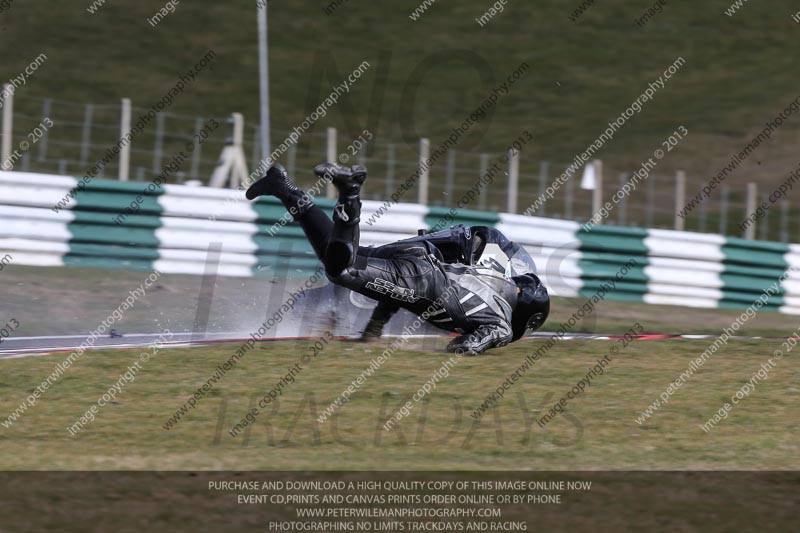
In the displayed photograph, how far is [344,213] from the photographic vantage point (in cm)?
894

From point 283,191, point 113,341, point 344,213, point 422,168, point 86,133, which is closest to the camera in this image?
point 344,213

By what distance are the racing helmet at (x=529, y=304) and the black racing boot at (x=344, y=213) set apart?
6.58 feet

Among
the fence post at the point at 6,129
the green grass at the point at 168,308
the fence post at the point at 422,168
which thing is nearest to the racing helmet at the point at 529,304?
the green grass at the point at 168,308

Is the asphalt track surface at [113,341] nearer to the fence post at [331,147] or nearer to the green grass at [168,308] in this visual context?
the green grass at [168,308]

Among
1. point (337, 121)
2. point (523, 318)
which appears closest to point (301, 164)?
point (337, 121)

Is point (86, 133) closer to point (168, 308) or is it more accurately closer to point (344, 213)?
point (168, 308)

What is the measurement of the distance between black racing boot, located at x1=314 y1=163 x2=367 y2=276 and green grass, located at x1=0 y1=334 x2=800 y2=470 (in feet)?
3.11

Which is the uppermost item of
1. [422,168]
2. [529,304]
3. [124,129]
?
[124,129]

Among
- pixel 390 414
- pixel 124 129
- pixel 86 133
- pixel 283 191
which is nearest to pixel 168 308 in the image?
pixel 124 129

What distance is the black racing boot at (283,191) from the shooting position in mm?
9555

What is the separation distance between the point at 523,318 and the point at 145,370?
3.61 m

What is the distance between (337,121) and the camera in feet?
115

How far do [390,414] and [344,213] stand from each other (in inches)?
72.8
